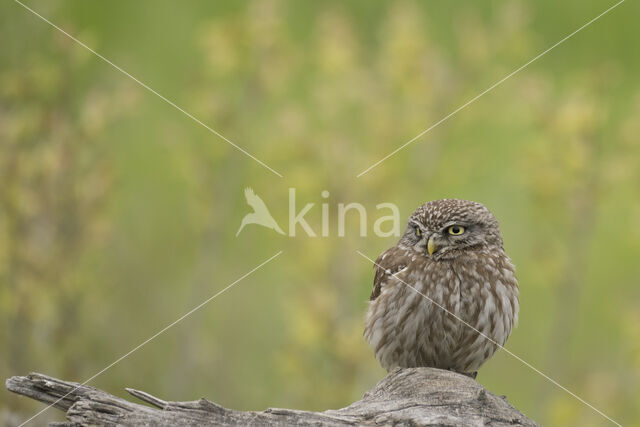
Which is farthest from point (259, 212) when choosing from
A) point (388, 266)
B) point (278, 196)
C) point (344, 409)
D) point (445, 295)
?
point (344, 409)

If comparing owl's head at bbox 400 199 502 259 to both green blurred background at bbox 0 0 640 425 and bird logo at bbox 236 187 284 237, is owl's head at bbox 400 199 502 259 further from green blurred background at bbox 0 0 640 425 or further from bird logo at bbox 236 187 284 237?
bird logo at bbox 236 187 284 237

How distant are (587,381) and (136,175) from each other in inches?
242

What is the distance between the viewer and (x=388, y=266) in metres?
6.30

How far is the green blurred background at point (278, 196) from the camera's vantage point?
720 cm

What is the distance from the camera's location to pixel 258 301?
10.1 meters

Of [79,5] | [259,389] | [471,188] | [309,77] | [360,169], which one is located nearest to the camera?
[360,169]

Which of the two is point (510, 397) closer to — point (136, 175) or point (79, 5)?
point (136, 175)

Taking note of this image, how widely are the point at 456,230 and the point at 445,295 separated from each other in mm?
509

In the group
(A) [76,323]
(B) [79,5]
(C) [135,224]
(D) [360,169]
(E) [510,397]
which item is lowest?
(A) [76,323]

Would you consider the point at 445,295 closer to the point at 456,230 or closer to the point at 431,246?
the point at 431,246

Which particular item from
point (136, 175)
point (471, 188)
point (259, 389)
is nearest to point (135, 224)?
point (136, 175)

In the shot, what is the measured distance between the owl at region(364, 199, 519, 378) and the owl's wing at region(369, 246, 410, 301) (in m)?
0.01

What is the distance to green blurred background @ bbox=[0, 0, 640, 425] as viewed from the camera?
7.20 m

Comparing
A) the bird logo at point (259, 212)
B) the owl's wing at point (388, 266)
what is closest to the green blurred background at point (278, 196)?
the bird logo at point (259, 212)
